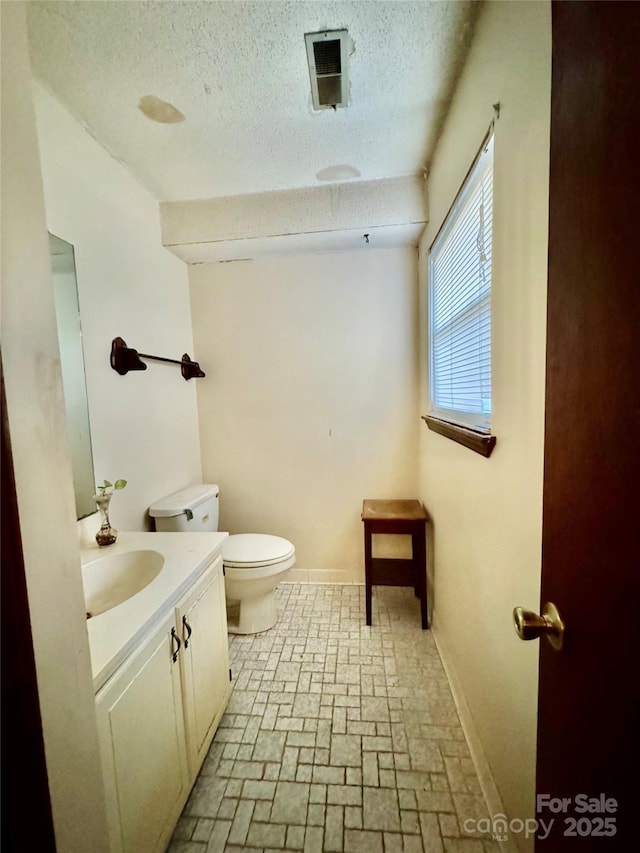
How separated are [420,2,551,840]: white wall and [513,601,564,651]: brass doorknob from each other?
0.24 metres

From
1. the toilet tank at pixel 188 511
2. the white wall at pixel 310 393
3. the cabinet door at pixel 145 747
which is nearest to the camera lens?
the cabinet door at pixel 145 747

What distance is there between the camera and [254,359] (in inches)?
87.7

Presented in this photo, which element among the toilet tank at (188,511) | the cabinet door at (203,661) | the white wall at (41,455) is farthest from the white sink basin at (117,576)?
the white wall at (41,455)

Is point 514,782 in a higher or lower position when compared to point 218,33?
lower

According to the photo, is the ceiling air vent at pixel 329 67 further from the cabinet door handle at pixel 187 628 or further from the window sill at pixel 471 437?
the cabinet door handle at pixel 187 628

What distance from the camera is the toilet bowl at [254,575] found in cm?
168

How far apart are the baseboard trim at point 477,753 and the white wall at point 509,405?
0.12 feet

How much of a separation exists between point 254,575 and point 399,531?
2.80ft

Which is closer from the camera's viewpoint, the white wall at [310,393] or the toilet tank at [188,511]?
the toilet tank at [188,511]

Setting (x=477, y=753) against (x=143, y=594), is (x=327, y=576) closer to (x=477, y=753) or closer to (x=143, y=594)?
(x=477, y=753)

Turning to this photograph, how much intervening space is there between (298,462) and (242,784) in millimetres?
1541

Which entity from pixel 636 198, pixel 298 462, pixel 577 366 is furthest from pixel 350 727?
pixel 636 198

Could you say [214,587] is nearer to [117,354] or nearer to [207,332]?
[117,354]

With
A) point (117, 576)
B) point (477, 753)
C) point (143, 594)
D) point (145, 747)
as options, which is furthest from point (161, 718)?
point (477, 753)
